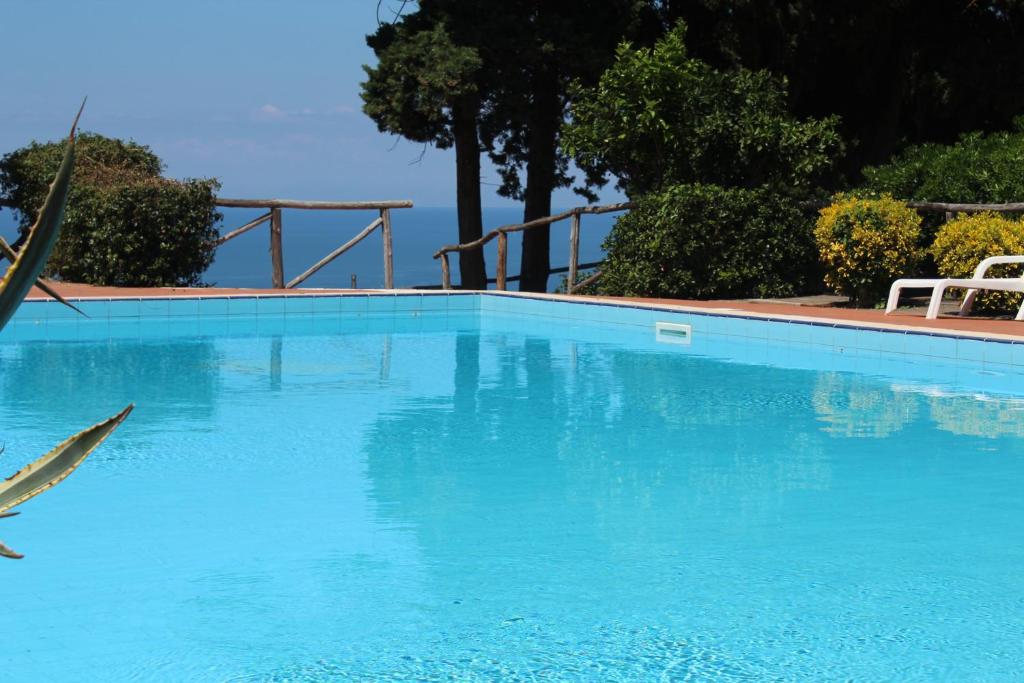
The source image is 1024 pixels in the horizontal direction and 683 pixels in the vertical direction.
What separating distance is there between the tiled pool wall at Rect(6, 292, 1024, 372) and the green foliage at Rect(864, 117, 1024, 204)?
11.6 ft

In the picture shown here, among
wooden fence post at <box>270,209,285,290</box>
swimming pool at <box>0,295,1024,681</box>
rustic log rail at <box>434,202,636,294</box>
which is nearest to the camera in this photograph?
swimming pool at <box>0,295,1024,681</box>

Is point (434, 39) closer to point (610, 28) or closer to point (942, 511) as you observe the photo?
point (610, 28)

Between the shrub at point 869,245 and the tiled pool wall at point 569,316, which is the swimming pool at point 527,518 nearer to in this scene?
the tiled pool wall at point 569,316

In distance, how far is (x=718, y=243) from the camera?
15.4m

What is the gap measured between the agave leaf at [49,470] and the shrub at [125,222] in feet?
47.1

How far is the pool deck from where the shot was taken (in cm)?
1183

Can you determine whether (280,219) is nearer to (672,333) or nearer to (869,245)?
(672,333)

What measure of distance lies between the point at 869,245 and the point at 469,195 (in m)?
8.26

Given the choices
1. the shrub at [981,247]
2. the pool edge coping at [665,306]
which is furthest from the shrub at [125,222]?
the shrub at [981,247]

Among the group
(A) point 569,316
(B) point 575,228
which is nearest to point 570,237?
(B) point 575,228

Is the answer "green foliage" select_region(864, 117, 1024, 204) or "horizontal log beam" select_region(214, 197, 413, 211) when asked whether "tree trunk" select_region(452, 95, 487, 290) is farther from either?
"green foliage" select_region(864, 117, 1024, 204)

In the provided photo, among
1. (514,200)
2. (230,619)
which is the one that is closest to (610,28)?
(514,200)

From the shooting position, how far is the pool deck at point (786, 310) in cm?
1183

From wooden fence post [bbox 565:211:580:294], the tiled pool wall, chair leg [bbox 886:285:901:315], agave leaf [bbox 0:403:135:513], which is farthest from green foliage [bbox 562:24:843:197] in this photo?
agave leaf [bbox 0:403:135:513]
